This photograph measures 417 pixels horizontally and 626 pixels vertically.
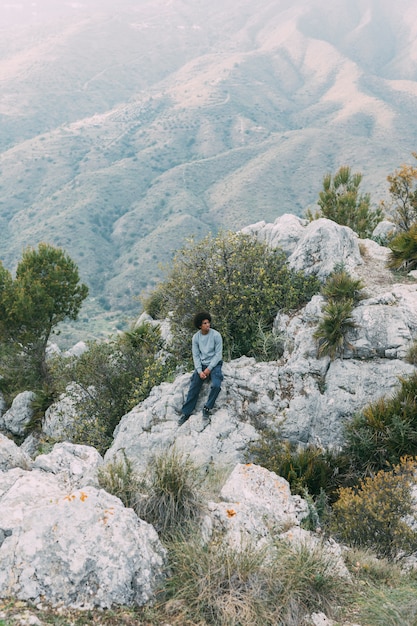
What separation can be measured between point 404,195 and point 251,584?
16642 mm

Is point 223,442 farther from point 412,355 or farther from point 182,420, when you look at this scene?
point 412,355

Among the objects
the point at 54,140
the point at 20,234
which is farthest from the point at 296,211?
the point at 54,140

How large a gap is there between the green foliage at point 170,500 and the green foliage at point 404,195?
14296mm

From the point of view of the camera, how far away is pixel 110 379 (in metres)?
11.5

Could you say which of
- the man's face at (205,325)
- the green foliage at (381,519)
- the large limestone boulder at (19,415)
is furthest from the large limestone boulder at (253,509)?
Answer: the large limestone boulder at (19,415)

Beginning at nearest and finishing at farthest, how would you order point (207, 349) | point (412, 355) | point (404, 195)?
point (412, 355), point (207, 349), point (404, 195)

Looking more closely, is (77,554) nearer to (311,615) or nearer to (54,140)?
(311,615)

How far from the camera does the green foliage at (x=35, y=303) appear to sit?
1586cm

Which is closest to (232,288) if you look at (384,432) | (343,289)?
(343,289)

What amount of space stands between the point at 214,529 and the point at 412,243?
929 cm

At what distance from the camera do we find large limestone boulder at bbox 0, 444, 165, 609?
3.94 meters

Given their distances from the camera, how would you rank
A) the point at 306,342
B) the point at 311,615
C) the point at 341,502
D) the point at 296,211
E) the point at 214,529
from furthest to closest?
1. the point at 296,211
2. the point at 306,342
3. the point at 341,502
4. the point at 214,529
5. the point at 311,615

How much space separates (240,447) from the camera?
786 centimetres

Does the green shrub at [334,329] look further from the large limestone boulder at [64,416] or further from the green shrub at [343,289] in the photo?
the large limestone boulder at [64,416]
